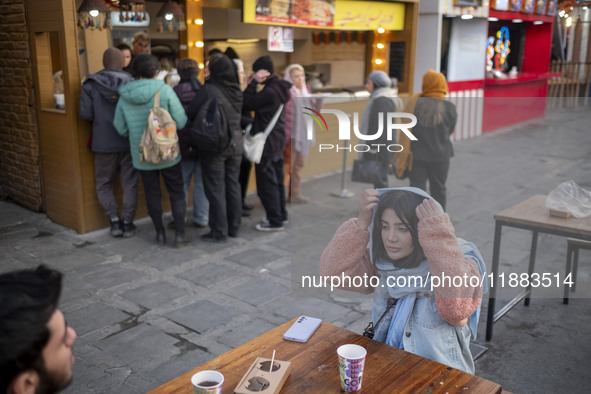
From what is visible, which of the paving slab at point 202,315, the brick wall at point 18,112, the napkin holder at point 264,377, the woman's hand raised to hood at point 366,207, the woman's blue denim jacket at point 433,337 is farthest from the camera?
the brick wall at point 18,112

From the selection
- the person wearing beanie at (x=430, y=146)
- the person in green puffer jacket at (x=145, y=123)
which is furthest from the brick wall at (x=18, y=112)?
the person wearing beanie at (x=430, y=146)

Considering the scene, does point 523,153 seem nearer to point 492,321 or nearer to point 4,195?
point 492,321

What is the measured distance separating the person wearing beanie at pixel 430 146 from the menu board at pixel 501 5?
10600mm

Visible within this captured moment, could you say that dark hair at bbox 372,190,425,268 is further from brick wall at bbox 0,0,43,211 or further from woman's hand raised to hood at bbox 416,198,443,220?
brick wall at bbox 0,0,43,211

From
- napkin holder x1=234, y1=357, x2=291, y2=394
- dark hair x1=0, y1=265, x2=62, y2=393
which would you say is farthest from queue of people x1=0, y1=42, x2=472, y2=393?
napkin holder x1=234, y1=357, x2=291, y2=394

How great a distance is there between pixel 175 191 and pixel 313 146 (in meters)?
3.01

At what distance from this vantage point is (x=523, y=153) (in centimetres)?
343

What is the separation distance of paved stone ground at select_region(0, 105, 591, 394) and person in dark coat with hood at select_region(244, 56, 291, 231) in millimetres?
481

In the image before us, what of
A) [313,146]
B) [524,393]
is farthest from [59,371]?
[524,393]

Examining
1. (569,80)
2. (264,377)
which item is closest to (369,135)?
(264,377)

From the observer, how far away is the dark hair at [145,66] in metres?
5.29

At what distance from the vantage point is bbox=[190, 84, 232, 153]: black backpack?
5344 mm

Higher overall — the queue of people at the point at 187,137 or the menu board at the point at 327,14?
the menu board at the point at 327,14

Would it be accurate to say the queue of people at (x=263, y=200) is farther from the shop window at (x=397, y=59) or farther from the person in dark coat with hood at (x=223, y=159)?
the shop window at (x=397, y=59)
